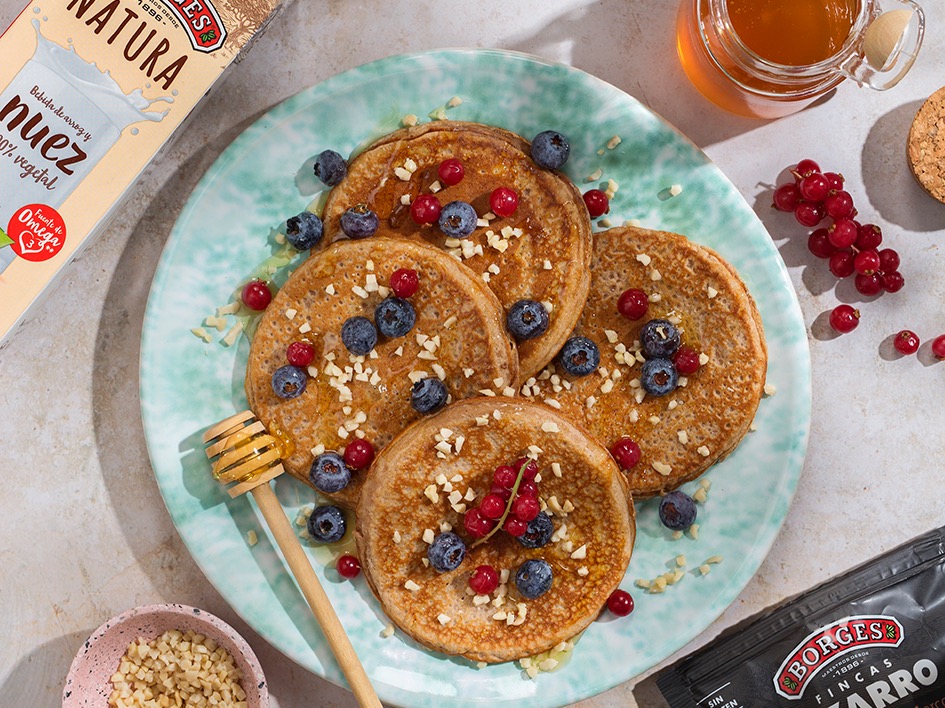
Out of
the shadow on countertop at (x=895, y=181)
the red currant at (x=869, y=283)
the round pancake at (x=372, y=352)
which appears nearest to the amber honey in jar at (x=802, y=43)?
the shadow on countertop at (x=895, y=181)

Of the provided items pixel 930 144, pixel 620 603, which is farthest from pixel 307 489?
pixel 930 144

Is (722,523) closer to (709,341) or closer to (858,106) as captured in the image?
(709,341)

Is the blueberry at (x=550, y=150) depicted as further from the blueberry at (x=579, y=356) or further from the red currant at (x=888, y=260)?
the red currant at (x=888, y=260)

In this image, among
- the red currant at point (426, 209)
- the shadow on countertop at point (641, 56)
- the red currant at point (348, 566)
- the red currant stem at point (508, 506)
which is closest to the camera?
the red currant stem at point (508, 506)

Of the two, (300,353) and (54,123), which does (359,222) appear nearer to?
(300,353)

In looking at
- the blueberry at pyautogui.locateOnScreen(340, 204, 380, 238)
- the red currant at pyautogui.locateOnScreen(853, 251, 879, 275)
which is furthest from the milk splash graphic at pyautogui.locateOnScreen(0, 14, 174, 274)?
the red currant at pyautogui.locateOnScreen(853, 251, 879, 275)

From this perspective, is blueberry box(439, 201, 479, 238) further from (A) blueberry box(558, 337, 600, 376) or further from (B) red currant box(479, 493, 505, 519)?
(B) red currant box(479, 493, 505, 519)

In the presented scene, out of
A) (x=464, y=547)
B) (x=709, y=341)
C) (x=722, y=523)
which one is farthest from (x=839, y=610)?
(x=464, y=547)
